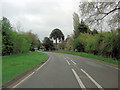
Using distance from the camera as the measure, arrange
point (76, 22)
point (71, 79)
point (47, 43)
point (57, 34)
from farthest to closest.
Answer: point (47, 43) → point (57, 34) → point (76, 22) → point (71, 79)

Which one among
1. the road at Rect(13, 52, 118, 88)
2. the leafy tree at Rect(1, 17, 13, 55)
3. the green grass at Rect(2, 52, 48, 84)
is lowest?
the road at Rect(13, 52, 118, 88)

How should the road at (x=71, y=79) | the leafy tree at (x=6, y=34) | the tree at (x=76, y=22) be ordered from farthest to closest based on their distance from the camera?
the tree at (x=76, y=22) < the leafy tree at (x=6, y=34) < the road at (x=71, y=79)

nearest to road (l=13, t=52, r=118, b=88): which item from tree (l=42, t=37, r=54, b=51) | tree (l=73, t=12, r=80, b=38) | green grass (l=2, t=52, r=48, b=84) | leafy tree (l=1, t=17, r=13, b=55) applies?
green grass (l=2, t=52, r=48, b=84)

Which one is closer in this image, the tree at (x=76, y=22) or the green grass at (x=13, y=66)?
the green grass at (x=13, y=66)

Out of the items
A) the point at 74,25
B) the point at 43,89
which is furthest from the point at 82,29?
the point at 43,89

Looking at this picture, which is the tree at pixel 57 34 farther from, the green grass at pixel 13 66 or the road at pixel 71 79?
the road at pixel 71 79

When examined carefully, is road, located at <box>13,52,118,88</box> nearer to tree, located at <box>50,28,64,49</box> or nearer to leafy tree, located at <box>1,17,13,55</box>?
leafy tree, located at <box>1,17,13,55</box>

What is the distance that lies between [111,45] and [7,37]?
52.6 feet

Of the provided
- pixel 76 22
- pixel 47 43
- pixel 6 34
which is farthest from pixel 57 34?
pixel 6 34

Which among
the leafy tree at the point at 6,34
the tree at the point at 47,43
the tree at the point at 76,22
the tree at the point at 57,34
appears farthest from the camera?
the tree at the point at 47,43

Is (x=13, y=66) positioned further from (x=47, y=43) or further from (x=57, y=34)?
(x=47, y=43)

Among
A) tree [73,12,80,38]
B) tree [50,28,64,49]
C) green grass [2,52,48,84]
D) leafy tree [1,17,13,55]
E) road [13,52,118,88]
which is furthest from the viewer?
tree [50,28,64,49]

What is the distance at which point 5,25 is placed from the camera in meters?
16.4

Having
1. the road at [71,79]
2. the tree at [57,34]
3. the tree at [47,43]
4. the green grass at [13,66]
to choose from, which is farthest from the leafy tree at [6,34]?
the tree at [47,43]
